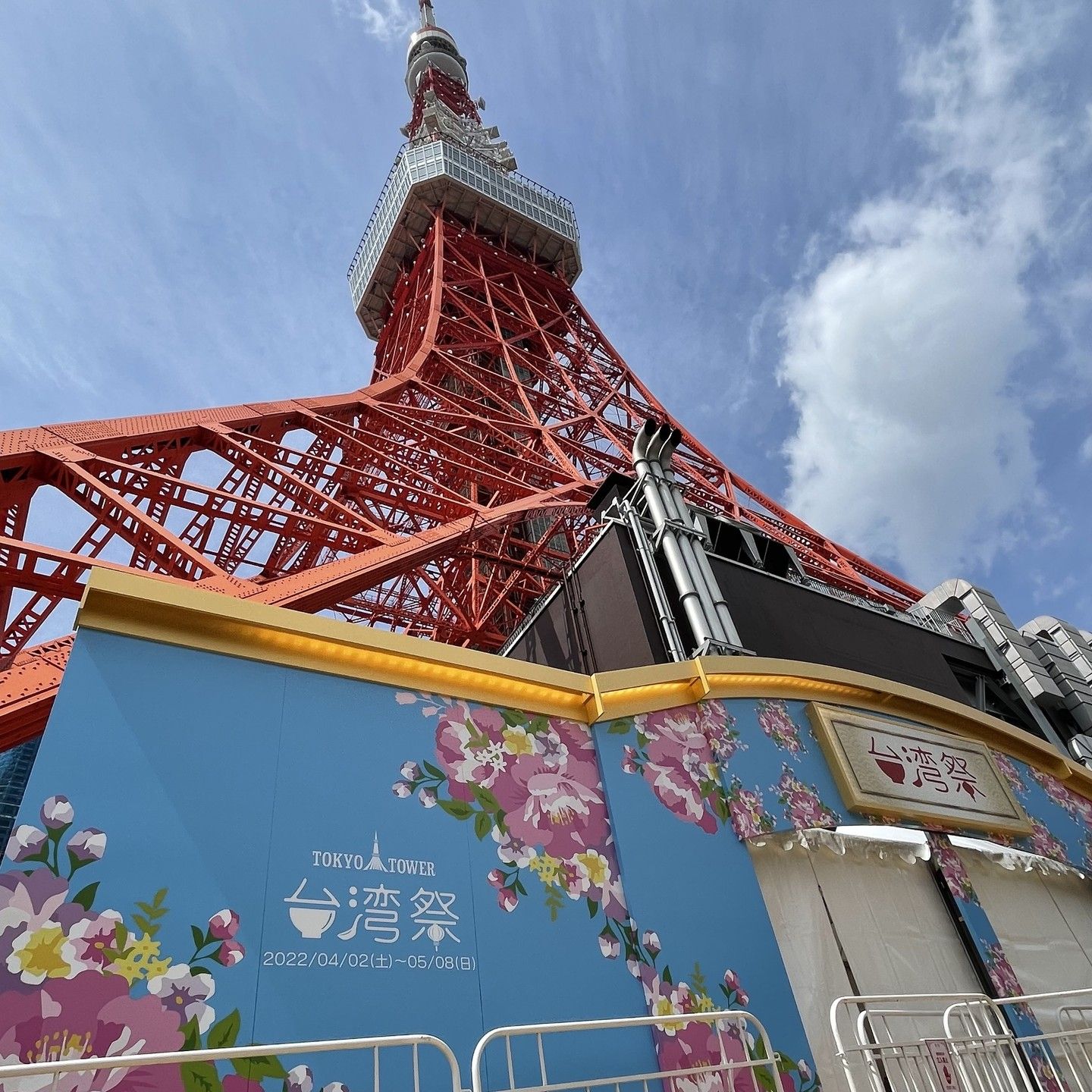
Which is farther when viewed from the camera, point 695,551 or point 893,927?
point 695,551

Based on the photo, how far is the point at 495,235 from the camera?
88.3 feet

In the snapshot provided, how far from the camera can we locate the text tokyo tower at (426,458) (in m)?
7.57

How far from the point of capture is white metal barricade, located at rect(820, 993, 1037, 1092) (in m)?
3.50

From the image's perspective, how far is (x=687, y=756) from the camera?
5.07m

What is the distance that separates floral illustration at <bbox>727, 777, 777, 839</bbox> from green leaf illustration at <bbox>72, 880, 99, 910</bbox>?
358cm

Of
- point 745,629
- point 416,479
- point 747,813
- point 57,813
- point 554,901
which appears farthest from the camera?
point 416,479

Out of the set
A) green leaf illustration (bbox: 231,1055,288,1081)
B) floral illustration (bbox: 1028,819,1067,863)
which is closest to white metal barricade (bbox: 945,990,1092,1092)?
floral illustration (bbox: 1028,819,1067,863)

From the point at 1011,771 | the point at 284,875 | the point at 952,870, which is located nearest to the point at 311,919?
the point at 284,875

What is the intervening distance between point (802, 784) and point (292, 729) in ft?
11.8

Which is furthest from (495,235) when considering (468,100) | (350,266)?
(468,100)

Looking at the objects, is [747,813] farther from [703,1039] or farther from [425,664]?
[425,664]

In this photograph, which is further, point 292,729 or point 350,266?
point 350,266

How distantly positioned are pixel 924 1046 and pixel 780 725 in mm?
2238

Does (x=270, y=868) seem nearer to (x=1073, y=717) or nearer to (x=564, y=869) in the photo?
(x=564, y=869)
